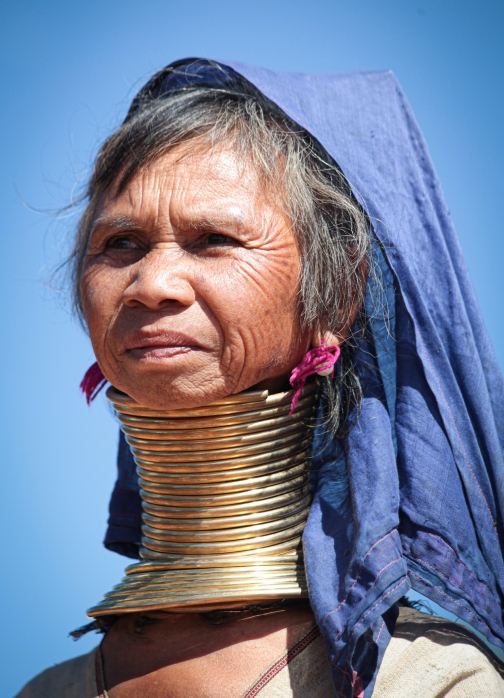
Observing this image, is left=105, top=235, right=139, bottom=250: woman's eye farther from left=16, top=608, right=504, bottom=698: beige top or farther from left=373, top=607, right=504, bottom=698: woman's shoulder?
left=373, top=607, right=504, bottom=698: woman's shoulder

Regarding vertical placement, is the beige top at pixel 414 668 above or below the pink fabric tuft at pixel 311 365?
below

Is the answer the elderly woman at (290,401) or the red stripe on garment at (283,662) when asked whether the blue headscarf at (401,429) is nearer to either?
the elderly woman at (290,401)

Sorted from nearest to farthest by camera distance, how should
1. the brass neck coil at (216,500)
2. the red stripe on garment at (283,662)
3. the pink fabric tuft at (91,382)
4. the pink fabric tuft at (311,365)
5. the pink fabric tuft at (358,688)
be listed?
the pink fabric tuft at (358,688)
the red stripe on garment at (283,662)
the brass neck coil at (216,500)
the pink fabric tuft at (311,365)
the pink fabric tuft at (91,382)

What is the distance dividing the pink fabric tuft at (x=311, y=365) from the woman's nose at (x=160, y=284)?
1.16 feet

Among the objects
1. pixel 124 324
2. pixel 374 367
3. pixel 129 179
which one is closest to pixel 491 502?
pixel 374 367

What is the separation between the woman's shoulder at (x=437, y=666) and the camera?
1690 millimetres

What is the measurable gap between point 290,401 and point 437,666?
713 mm

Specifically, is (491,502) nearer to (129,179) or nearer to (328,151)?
(328,151)

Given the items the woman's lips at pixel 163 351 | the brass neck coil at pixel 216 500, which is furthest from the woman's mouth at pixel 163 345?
the brass neck coil at pixel 216 500

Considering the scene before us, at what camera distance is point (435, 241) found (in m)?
2.04

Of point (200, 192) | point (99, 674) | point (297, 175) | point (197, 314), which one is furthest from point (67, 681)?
point (297, 175)

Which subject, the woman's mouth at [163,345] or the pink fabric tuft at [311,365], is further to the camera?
the pink fabric tuft at [311,365]

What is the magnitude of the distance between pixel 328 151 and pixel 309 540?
3.19ft

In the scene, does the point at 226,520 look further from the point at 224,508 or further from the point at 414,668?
the point at 414,668
